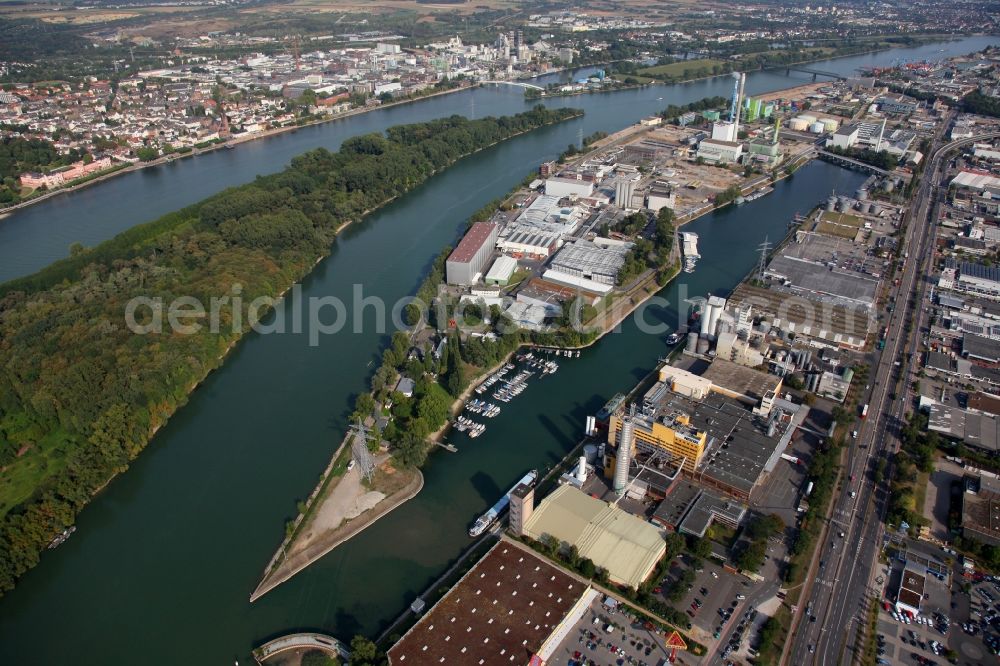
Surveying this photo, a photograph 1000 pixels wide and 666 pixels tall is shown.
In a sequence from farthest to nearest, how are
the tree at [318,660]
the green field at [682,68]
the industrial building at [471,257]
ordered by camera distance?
1. the green field at [682,68]
2. the industrial building at [471,257]
3. the tree at [318,660]

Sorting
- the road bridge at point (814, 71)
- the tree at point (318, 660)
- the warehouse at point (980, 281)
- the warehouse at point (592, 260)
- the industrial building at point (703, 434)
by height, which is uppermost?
the road bridge at point (814, 71)

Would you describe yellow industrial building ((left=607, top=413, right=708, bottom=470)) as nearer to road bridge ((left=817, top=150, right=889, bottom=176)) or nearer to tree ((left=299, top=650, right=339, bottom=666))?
tree ((left=299, top=650, right=339, bottom=666))

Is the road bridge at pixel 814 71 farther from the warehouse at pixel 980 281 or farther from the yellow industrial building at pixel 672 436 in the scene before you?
the yellow industrial building at pixel 672 436

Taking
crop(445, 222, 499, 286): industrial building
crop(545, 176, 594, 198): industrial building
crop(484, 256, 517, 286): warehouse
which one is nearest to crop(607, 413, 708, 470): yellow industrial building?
crop(484, 256, 517, 286): warehouse

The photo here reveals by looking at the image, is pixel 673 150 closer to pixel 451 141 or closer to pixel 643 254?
pixel 451 141

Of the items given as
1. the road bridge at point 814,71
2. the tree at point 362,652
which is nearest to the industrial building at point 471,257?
the tree at point 362,652

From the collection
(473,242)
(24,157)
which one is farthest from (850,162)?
(24,157)
